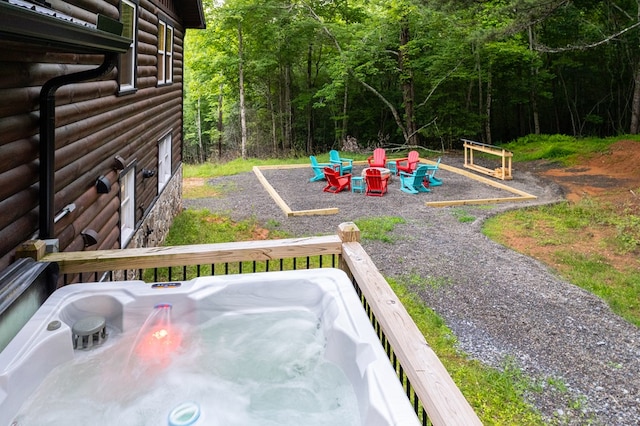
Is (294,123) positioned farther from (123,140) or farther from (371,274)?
(371,274)

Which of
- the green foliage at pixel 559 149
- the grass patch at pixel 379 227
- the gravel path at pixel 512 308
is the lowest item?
the gravel path at pixel 512 308

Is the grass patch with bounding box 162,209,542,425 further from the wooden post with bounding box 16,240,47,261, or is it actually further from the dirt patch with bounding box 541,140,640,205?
the dirt patch with bounding box 541,140,640,205

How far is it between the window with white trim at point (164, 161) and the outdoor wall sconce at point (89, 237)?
13.6ft

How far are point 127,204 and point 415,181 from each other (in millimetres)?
7736

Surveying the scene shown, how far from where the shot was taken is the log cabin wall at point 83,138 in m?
2.70

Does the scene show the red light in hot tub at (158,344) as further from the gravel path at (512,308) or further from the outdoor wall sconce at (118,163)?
the gravel path at (512,308)

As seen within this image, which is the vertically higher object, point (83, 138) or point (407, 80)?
point (407, 80)

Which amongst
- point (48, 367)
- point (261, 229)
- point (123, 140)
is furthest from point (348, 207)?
point (48, 367)

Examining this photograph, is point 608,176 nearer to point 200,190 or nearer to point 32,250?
point 200,190

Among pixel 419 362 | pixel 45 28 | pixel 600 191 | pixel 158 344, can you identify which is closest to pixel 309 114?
pixel 600 191

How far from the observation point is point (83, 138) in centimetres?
401

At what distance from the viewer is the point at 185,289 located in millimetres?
3369

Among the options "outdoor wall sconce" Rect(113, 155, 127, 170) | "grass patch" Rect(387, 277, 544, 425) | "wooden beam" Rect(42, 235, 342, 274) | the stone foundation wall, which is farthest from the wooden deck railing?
the stone foundation wall

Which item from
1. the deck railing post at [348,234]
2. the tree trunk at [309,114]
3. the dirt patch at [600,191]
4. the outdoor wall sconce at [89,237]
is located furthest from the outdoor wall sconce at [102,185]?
the tree trunk at [309,114]
